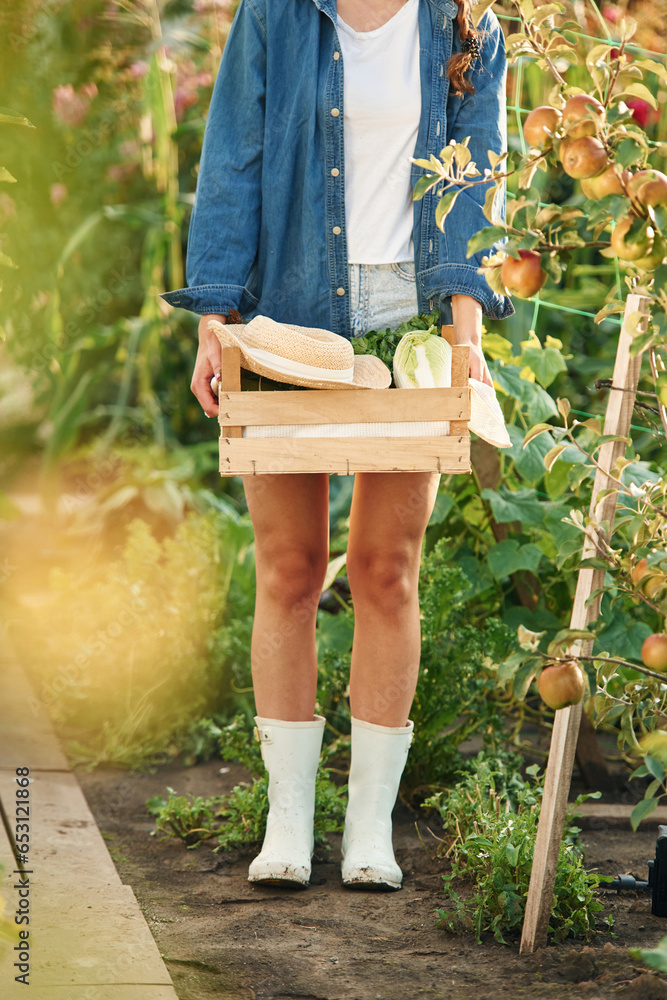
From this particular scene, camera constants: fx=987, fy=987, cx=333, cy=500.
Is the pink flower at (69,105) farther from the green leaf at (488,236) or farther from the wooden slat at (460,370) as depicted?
the green leaf at (488,236)

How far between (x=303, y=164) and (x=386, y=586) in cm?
70

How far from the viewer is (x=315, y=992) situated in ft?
4.27

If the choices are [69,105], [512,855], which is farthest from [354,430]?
[69,105]

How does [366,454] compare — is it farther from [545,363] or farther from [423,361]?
[545,363]

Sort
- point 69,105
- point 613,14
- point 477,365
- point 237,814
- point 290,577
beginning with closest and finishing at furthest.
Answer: point 477,365, point 290,577, point 237,814, point 613,14, point 69,105

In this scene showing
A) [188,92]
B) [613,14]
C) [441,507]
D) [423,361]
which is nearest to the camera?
[423,361]

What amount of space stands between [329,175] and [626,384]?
61 cm

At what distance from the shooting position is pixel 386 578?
163cm

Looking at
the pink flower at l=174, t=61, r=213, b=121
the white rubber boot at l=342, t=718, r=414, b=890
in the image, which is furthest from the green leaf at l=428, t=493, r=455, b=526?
the pink flower at l=174, t=61, r=213, b=121

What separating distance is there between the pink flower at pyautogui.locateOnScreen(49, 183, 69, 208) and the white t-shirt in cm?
274

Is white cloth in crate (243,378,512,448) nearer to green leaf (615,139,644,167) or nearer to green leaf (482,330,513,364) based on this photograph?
green leaf (615,139,644,167)

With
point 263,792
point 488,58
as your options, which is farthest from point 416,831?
point 488,58

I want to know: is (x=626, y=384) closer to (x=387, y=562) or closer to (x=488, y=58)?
(x=387, y=562)

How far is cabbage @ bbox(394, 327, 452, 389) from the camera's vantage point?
1432 millimetres
